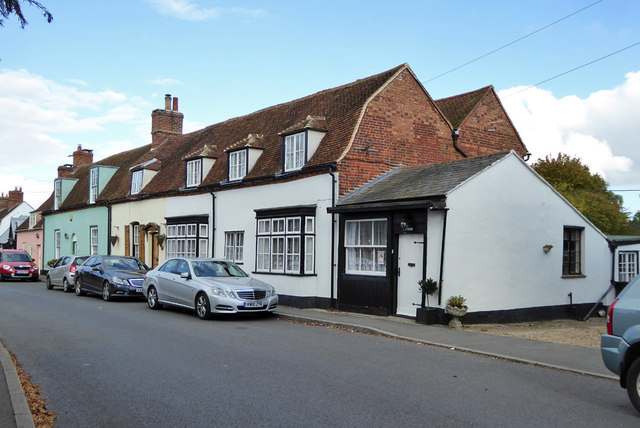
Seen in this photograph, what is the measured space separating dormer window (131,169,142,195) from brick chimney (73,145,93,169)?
53.9 feet

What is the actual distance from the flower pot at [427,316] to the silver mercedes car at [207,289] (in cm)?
360

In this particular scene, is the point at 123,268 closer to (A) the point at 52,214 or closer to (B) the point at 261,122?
(B) the point at 261,122

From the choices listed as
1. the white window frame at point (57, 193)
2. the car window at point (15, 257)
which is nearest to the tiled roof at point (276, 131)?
the car window at point (15, 257)

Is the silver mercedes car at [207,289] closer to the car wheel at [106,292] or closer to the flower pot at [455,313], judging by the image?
the car wheel at [106,292]

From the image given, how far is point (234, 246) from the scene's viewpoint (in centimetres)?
2103

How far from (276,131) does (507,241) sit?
1008cm

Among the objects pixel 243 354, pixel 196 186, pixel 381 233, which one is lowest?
pixel 243 354

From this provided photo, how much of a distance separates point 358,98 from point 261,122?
6.08 meters

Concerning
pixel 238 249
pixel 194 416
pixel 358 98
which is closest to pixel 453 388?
pixel 194 416

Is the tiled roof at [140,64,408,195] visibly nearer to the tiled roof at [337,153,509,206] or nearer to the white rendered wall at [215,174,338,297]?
the white rendered wall at [215,174,338,297]

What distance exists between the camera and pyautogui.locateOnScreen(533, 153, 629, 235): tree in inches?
1539

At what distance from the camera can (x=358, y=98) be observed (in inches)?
747

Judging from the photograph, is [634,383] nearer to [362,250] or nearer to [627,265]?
[362,250]

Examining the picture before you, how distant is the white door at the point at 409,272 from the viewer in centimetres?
1431
